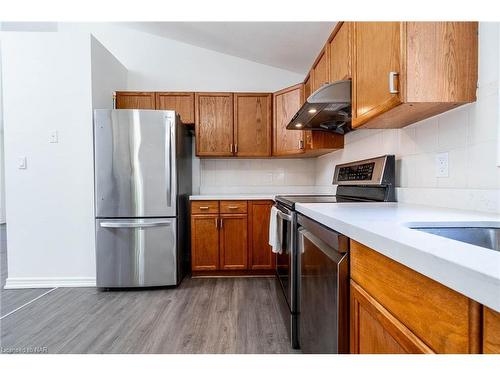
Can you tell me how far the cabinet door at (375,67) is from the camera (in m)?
1.04

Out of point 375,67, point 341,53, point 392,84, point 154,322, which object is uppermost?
point 341,53

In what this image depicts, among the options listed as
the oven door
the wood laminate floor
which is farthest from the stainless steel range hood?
the wood laminate floor

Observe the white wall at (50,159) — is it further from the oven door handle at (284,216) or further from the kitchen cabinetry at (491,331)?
the kitchen cabinetry at (491,331)

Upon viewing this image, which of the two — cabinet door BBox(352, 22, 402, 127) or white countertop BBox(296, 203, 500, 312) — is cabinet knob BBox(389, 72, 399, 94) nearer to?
cabinet door BBox(352, 22, 402, 127)

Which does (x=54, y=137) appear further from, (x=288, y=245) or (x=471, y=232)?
(x=471, y=232)

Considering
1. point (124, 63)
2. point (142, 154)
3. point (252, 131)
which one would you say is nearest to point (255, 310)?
point (142, 154)

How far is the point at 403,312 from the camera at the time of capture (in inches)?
21.6

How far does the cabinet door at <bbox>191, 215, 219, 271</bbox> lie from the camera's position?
262 cm

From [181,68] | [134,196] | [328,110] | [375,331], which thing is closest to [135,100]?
[181,68]

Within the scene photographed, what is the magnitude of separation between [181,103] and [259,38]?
1.10 m

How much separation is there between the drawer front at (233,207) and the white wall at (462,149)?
1517mm

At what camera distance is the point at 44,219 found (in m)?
2.38
